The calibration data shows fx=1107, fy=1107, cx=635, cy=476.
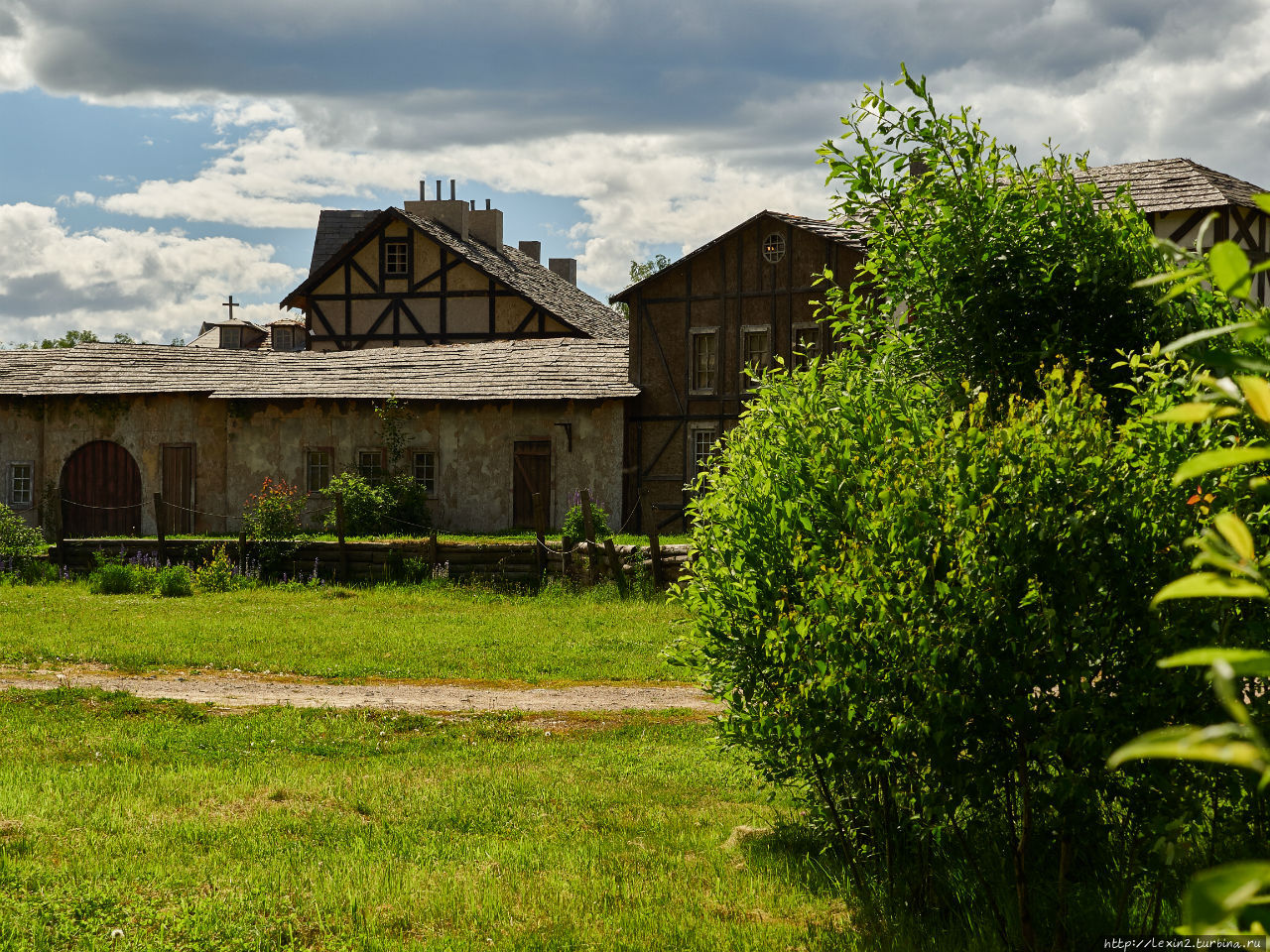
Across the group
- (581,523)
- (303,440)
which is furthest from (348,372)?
(581,523)

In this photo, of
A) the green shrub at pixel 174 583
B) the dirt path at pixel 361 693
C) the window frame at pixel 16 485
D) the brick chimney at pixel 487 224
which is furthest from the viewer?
the brick chimney at pixel 487 224

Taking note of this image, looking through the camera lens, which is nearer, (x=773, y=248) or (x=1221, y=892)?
(x=1221, y=892)

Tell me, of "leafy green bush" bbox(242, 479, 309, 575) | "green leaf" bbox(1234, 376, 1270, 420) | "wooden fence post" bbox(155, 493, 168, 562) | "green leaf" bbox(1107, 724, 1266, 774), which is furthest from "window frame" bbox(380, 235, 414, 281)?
"green leaf" bbox(1107, 724, 1266, 774)

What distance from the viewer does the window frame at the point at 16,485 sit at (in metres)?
28.8

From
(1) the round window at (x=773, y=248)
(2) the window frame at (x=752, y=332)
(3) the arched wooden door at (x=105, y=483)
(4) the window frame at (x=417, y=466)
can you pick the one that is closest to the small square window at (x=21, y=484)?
(3) the arched wooden door at (x=105, y=483)

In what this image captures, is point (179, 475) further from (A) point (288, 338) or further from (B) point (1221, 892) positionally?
(B) point (1221, 892)

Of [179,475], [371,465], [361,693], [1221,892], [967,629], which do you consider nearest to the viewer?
[1221,892]

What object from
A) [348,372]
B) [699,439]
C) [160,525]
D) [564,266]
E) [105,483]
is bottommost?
[160,525]

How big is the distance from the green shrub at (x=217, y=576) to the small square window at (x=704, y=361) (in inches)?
486

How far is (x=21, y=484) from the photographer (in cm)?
2897

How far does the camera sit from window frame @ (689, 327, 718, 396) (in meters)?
28.2

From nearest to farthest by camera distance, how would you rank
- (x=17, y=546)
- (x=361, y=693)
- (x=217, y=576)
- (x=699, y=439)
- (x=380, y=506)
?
(x=361, y=693) < (x=217, y=576) < (x=17, y=546) < (x=380, y=506) < (x=699, y=439)

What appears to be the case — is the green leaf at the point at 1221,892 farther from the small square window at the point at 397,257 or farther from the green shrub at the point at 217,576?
the small square window at the point at 397,257

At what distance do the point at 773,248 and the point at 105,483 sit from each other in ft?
59.7
